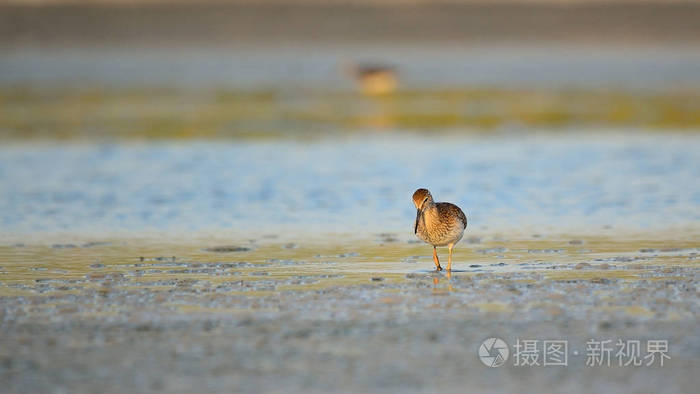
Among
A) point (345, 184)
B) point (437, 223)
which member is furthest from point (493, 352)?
point (345, 184)

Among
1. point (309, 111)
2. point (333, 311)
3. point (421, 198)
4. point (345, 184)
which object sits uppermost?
point (309, 111)

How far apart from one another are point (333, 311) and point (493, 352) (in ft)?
5.54

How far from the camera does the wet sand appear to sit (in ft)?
26.0

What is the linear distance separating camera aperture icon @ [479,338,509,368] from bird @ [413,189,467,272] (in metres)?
3.07

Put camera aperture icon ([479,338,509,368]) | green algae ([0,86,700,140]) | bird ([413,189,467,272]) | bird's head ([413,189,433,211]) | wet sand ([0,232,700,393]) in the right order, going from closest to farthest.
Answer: wet sand ([0,232,700,393]), camera aperture icon ([479,338,509,368]), bird ([413,189,467,272]), bird's head ([413,189,433,211]), green algae ([0,86,700,140])

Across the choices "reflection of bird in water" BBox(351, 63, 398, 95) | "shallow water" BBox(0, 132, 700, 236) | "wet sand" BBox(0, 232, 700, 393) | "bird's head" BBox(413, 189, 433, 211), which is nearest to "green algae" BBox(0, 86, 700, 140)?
"reflection of bird in water" BBox(351, 63, 398, 95)

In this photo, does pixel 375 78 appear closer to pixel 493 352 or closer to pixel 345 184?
pixel 345 184

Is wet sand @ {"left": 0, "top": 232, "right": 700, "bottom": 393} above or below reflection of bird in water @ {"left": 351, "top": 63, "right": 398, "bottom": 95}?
below

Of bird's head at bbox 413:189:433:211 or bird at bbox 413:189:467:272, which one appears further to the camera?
bird's head at bbox 413:189:433:211

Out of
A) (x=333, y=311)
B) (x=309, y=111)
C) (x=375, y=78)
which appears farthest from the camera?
(x=375, y=78)

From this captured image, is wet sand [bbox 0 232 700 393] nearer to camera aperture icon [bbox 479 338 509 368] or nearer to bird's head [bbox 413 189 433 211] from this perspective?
camera aperture icon [bbox 479 338 509 368]

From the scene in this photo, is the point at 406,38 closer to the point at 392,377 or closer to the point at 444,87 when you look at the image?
the point at 444,87

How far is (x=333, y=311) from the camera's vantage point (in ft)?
31.8

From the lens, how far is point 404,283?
11.0 meters
